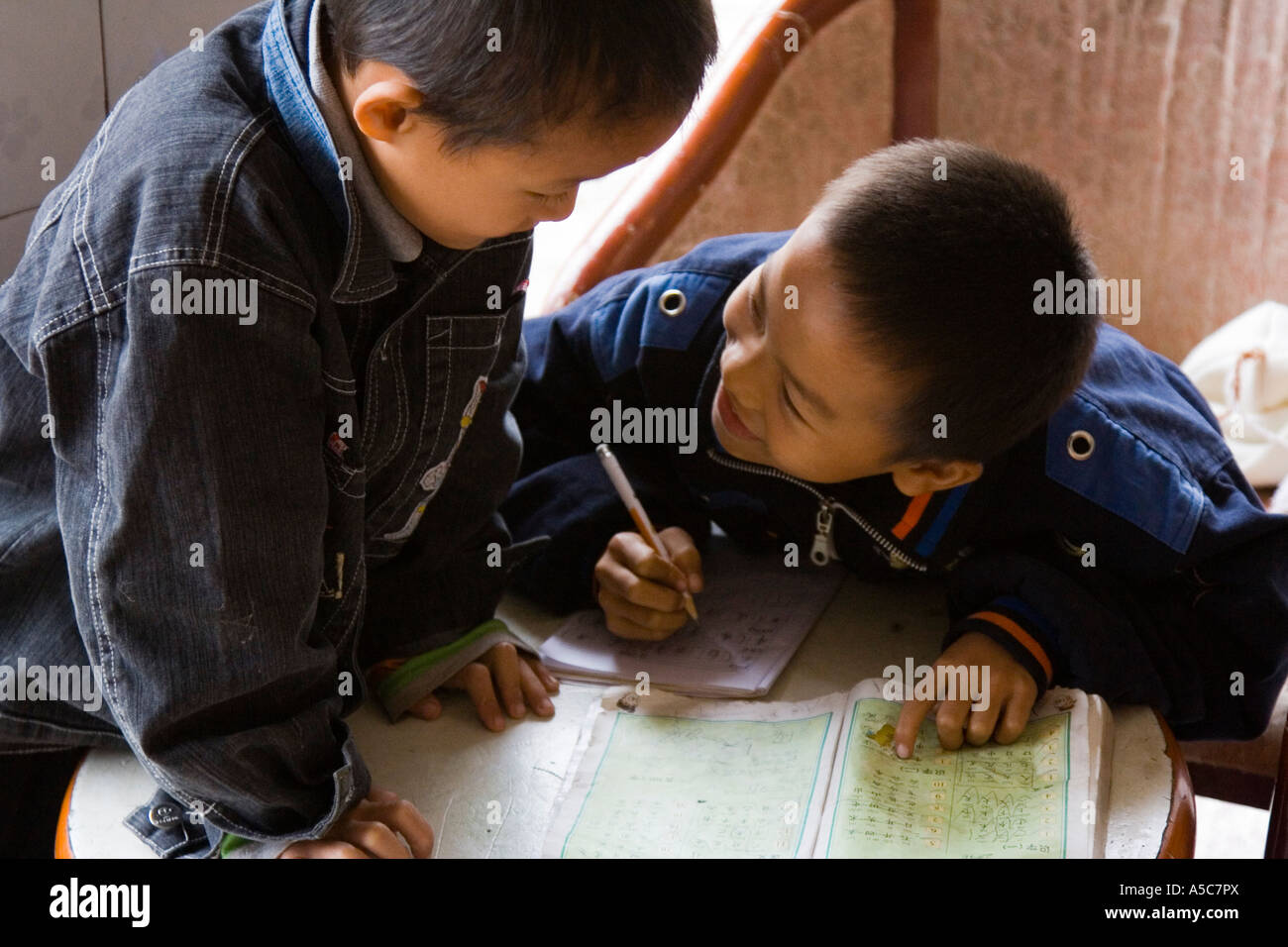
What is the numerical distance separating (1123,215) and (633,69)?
1.15 m

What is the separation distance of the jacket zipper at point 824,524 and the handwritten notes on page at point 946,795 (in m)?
0.16

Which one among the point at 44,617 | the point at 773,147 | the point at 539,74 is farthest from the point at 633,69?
the point at 773,147

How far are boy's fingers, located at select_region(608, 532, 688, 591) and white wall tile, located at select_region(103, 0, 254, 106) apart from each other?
1.89ft

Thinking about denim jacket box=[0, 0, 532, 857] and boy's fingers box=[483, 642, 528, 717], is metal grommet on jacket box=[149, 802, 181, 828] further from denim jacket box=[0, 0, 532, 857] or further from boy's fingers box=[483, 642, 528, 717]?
boy's fingers box=[483, 642, 528, 717]

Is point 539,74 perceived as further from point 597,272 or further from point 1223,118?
point 1223,118

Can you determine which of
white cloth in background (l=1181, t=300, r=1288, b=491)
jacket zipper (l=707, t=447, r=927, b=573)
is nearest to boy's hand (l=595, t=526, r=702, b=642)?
jacket zipper (l=707, t=447, r=927, b=573)

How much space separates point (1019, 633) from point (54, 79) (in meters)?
0.88

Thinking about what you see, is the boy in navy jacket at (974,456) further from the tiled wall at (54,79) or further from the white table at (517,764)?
the tiled wall at (54,79)

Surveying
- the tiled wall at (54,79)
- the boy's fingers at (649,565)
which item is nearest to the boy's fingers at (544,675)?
the boy's fingers at (649,565)

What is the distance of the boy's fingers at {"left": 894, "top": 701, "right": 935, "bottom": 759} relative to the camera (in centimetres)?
88

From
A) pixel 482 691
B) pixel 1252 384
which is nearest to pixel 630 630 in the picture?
pixel 482 691

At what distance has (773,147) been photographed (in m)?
1.56

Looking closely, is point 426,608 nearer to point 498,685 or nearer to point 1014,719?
point 498,685

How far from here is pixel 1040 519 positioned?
0.98 metres
